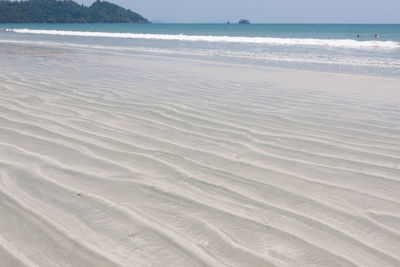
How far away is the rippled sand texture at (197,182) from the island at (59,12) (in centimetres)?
10344

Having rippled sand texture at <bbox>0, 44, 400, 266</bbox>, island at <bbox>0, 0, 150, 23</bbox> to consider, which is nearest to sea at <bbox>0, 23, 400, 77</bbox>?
rippled sand texture at <bbox>0, 44, 400, 266</bbox>

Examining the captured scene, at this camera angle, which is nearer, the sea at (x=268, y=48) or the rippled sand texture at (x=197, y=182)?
the rippled sand texture at (x=197, y=182)

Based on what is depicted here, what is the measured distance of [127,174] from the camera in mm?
2484

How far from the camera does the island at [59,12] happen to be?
94.7 metres

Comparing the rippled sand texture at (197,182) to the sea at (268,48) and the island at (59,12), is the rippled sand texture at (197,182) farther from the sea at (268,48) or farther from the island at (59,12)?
the island at (59,12)

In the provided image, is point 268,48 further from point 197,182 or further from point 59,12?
point 59,12

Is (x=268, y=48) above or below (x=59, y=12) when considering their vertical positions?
below

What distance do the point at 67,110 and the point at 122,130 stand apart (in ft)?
3.46

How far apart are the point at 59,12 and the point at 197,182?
365 ft

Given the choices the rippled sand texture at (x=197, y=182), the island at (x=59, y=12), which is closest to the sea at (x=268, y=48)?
the rippled sand texture at (x=197, y=182)

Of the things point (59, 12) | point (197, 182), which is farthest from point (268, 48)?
point (59, 12)

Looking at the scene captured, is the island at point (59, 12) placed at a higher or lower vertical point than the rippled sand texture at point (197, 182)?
higher

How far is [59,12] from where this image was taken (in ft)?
334

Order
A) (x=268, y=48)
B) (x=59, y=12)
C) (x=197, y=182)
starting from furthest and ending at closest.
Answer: (x=59, y=12), (x=268, y=48), (x=197, y=182)
